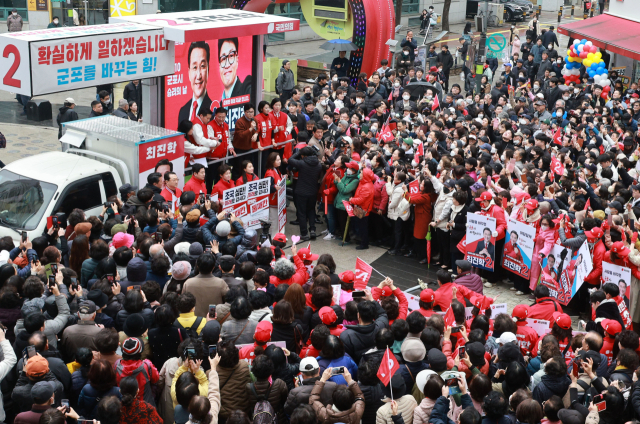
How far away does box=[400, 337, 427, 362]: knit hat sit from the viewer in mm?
6367

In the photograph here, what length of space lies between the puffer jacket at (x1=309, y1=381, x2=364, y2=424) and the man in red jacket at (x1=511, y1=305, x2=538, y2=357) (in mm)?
2453

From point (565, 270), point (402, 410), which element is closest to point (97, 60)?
point (402, 410)

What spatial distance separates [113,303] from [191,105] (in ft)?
20.2

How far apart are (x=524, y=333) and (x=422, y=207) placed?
427cm

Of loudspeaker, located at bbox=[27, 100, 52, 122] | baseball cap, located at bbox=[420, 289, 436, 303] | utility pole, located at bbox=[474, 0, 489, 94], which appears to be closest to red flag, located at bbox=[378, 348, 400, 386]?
baseball cap, located at bbox=[420, 289, 436, 303]

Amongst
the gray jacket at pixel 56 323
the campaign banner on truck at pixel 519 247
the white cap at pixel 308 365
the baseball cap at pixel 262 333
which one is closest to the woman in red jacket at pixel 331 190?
the campaign banner on truck at pixel 519 247

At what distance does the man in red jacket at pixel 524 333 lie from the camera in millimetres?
7492

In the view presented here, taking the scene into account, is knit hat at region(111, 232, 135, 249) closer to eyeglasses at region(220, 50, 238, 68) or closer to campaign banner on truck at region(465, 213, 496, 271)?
campaign banner on truck at region(465, 213, 496, 271)

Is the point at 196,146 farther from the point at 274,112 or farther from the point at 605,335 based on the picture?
the point at 605,335

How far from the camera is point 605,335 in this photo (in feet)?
24.6

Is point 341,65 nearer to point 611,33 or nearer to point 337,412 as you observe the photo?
point 611,33

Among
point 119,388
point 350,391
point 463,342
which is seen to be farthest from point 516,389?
point 119,388

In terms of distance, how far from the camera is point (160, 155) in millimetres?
10906

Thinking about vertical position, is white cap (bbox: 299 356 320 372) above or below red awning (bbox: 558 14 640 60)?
below
